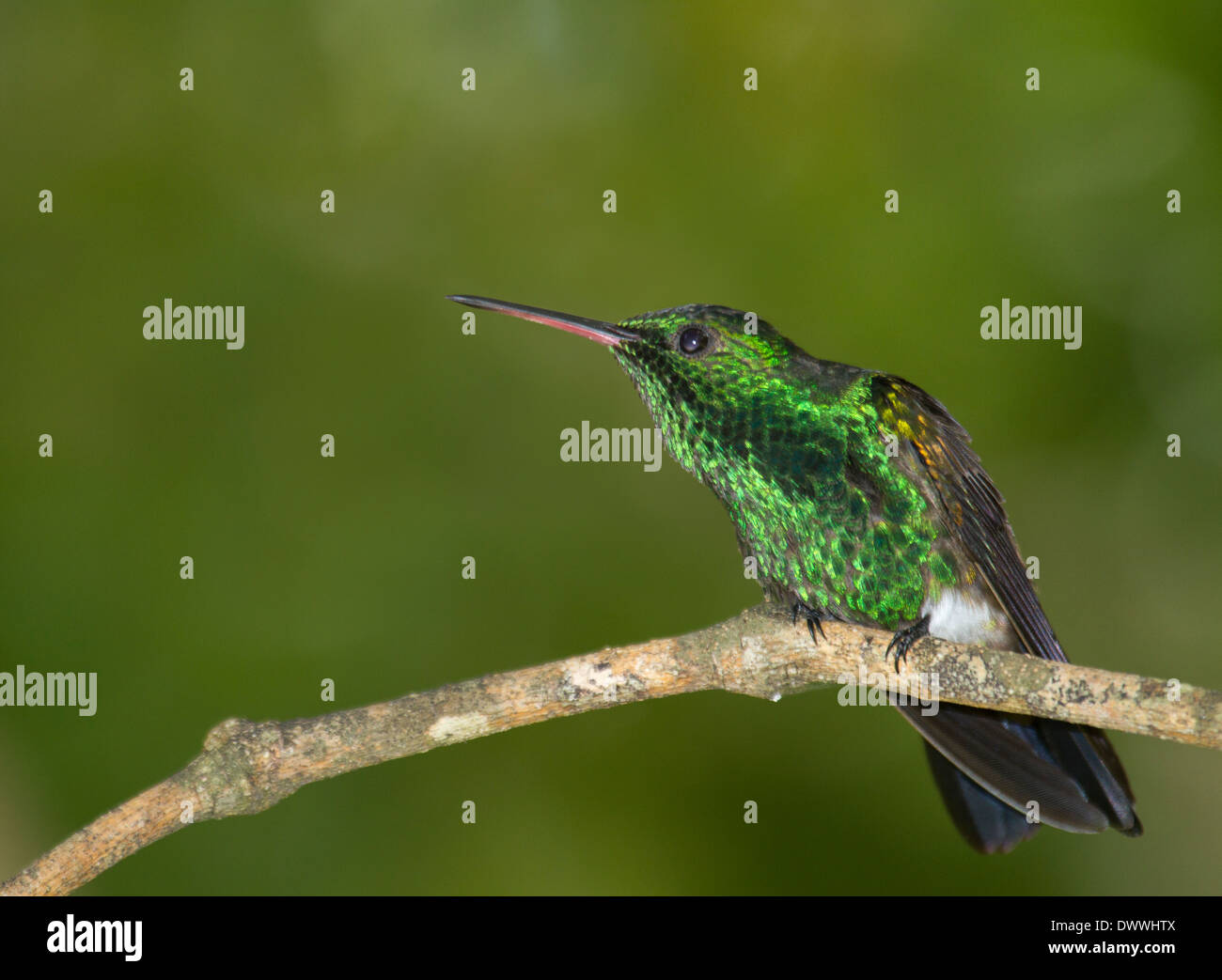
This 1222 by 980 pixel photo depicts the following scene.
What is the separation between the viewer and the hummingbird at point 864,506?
419 centimetres

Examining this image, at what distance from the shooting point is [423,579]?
6684 mm

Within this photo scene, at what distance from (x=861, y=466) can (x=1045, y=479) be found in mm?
3411

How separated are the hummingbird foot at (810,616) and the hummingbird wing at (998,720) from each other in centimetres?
61

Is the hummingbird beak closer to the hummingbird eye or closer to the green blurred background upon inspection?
the hummingbird eye

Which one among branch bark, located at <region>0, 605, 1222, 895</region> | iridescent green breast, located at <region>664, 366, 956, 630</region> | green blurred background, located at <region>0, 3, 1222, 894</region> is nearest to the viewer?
branch bark, located at <region>0, 605, 1222, 895</region>

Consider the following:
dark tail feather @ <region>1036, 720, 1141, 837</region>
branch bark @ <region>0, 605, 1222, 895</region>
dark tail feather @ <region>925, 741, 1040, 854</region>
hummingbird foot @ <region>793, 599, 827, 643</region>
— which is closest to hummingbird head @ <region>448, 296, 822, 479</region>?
hummingbird foot @ <region>793, 599, 827, 643</region>

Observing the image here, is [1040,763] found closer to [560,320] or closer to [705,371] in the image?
[705,371]

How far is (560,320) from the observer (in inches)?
168

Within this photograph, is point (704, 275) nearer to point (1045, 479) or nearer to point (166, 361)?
point (1045, 479)

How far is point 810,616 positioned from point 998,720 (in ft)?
3.03

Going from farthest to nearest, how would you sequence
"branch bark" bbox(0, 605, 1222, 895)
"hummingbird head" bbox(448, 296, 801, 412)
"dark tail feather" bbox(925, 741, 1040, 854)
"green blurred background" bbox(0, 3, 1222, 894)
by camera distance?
"green blurred background" bbox(0, 3, 1222, 894) → "dark tail feather" bbox(925, 741, 1040, 854) → "hummingbird head" bbox(448, 296, 801, 412) → "branch bark" bbox(0, 605, 1222, 895)

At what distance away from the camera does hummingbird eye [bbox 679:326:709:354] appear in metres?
4.38

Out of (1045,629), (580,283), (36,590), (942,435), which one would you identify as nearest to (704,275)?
(580,283)

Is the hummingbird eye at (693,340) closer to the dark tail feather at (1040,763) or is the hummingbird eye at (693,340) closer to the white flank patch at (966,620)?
Result: the white flank patch at (966,620)
